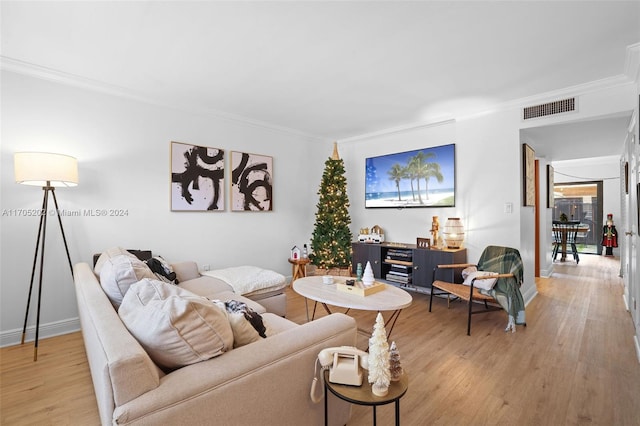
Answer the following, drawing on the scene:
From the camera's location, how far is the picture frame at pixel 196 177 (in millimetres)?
3918

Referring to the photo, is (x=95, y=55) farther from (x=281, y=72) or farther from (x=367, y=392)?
(x=367, y=392)

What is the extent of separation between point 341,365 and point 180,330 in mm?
667

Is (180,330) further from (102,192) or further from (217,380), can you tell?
(102,192)

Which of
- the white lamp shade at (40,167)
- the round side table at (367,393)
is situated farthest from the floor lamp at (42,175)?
the round side table at (367,393)

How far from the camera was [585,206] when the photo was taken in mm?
8938

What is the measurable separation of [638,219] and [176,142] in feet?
16.3

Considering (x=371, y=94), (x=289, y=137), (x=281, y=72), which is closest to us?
(x=281, y=72)

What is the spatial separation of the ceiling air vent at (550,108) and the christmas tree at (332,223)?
8.89ft

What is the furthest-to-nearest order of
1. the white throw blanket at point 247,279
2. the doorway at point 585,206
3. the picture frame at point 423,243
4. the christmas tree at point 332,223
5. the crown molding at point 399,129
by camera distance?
the doorway at point 585,206, the christmas tree at point 332,223, the crown molding at point 399,129, the picture frame at point 423,243, the white throw blanket at point 247,279

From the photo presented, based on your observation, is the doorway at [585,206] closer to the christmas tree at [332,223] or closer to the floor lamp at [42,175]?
the christmas tree at [332,223]

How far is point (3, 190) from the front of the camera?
2.88m

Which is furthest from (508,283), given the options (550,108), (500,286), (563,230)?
(563,230)

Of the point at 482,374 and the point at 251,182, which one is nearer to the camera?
the point at 482,374

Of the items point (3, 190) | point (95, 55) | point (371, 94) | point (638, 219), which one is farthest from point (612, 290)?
point (3, 190)
